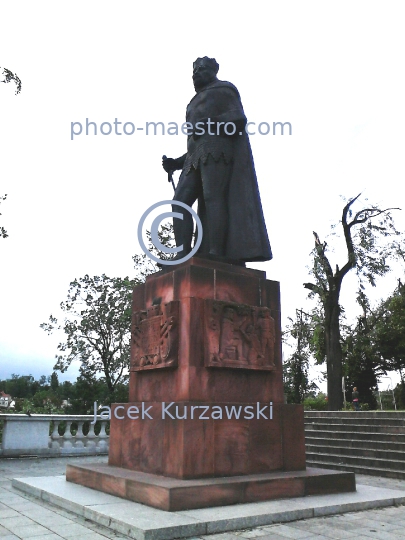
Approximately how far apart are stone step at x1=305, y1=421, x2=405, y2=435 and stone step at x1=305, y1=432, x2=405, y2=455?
37cm

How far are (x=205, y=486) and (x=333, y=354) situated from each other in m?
19.5

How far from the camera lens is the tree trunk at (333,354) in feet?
73.2

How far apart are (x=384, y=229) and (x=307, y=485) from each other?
20.9m

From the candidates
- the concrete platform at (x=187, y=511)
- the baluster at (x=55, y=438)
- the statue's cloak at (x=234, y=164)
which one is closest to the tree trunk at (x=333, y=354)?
the baluster at (x=55, y=438)

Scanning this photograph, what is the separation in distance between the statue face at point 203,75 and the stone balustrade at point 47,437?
8.09 meters

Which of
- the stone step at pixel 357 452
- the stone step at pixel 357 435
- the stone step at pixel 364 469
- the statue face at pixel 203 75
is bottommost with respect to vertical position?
the stone step at pixel 364 469

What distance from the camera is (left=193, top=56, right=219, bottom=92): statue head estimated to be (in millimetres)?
7719

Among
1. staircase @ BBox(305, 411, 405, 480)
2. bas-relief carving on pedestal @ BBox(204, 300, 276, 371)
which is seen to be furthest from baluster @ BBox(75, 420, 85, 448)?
bas-relief carving on pedestal @ BBox(204, 300, 276, 371)

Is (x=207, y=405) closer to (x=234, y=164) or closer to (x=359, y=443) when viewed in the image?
(x=234, y=164)

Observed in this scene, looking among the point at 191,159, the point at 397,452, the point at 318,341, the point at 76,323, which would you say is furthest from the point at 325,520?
the point at 76,323

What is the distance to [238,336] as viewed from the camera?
243 inches

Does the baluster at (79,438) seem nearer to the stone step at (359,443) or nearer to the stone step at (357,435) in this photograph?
the stone step at (359,443)

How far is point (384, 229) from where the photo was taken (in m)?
24.5

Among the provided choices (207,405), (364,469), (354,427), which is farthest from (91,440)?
(207,405)
